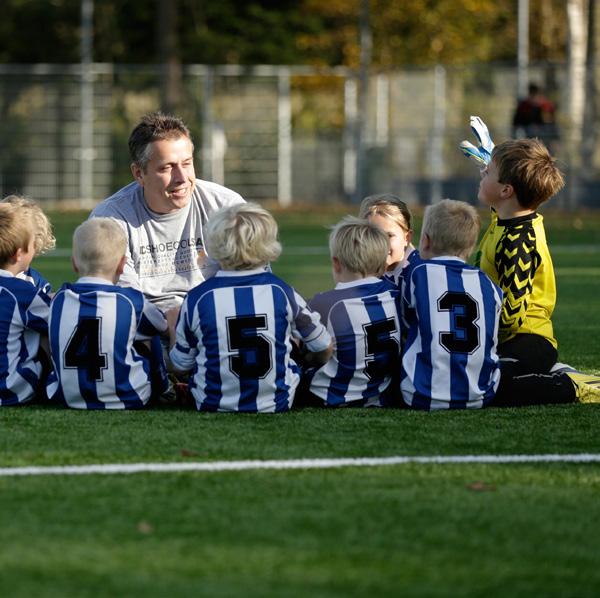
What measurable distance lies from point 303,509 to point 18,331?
2.25 m

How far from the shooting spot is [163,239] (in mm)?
6730

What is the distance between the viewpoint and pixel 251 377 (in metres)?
5.65

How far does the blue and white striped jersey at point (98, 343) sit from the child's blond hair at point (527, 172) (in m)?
1.79

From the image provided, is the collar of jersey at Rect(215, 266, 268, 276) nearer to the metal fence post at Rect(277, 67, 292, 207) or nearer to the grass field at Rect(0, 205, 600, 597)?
the grass field at Rect(0, 205, 600, 597)

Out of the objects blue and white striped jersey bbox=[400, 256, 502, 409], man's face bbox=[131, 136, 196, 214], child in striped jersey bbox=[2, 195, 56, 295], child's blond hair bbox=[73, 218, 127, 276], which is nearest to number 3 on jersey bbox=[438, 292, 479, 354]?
blue and white striped jersey bbox=[400, 256, 502, 409]

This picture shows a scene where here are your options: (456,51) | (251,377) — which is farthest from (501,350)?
(456,51)

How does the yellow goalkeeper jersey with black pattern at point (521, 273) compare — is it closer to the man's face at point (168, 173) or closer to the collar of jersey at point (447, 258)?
the collar of jersey at point (447, 258)

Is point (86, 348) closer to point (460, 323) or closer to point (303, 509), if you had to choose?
point (460, 323)

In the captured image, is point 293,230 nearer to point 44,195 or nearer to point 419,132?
point 419,132

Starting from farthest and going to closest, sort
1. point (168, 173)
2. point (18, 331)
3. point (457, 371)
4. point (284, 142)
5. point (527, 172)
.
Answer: point (284, 142) → point (168, 173) → point (527, 172) → point (18, 331) → point (457, 371)

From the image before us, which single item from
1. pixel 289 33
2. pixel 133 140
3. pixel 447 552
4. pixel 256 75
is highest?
pixel 289 33

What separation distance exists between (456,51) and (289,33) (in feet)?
16.5

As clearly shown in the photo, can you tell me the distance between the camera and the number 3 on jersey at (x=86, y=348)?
222 inches

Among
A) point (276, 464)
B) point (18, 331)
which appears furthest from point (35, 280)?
point (276, 464)
